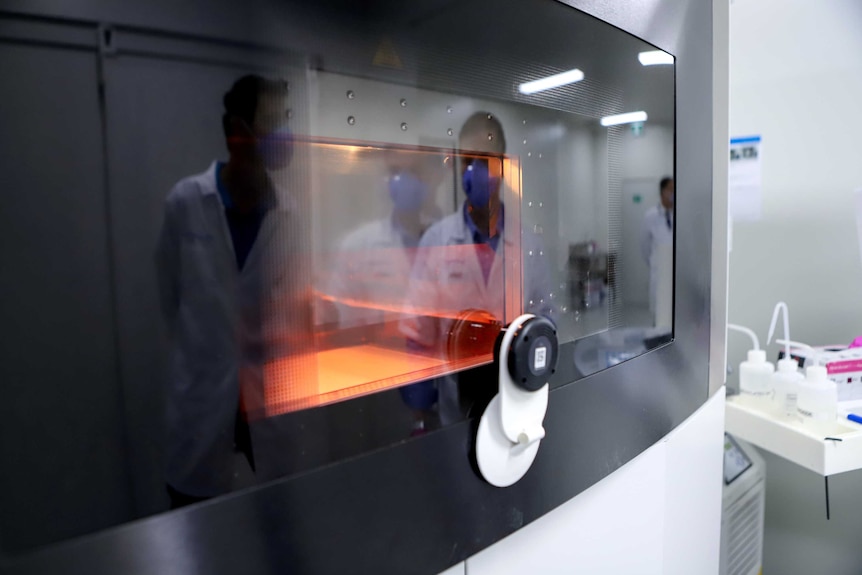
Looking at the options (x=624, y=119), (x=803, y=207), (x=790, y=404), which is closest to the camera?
(x=624, y=119)

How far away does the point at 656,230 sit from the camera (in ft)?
2.52

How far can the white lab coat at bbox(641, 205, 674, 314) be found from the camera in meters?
0.75

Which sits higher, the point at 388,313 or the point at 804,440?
the point at 388,313

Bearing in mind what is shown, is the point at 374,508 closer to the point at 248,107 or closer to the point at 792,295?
the point at 248,107

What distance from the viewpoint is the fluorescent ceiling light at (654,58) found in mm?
723

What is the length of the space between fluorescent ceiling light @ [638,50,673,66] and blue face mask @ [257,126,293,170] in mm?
531

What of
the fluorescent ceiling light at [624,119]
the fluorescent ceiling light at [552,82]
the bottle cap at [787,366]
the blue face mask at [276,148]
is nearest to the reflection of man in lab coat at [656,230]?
the fluorescent ceiling light at [624,119]

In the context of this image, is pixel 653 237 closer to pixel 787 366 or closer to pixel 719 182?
pixel 719 182

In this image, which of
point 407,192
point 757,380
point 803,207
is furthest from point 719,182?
point 803,207

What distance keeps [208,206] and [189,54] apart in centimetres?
9

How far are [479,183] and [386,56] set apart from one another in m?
0.15

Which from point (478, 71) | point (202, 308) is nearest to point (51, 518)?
point (202, 308)

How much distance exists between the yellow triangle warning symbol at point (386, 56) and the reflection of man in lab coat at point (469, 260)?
0.31 feet

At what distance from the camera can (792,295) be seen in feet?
5.49
